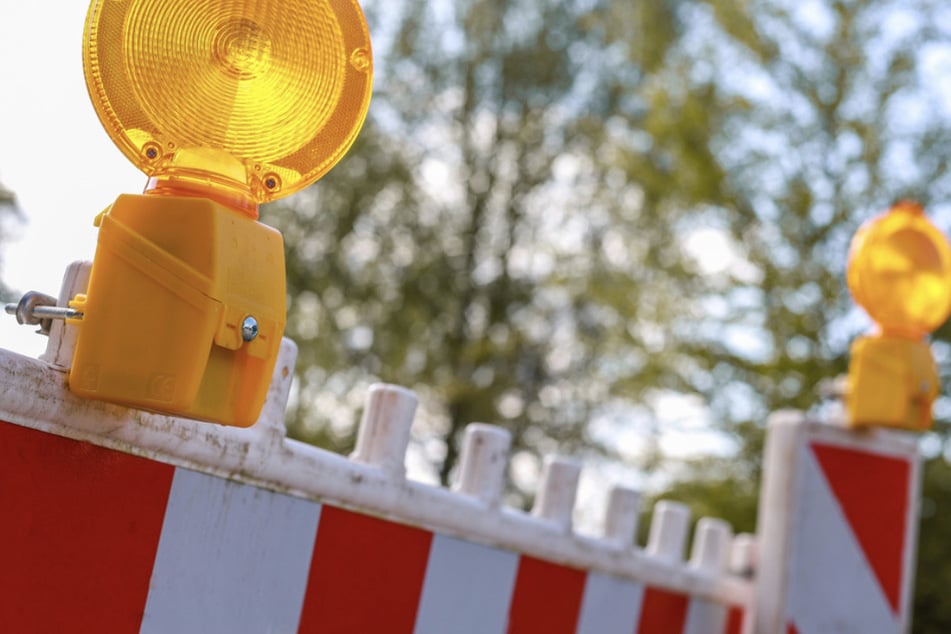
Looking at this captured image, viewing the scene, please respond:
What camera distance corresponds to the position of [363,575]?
1.77 meters

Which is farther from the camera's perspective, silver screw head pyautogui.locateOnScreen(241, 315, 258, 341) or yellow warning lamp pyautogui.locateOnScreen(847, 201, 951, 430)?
yellow warning lamp pyautogui.locateOnScreen(847, 201, 951, 430)

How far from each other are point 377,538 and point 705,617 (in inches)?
49.9

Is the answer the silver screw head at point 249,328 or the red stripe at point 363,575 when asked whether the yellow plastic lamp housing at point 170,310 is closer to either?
the silver screw head at point 249,328

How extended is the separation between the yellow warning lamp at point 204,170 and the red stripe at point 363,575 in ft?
1.43

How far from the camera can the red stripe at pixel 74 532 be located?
49.6 inches

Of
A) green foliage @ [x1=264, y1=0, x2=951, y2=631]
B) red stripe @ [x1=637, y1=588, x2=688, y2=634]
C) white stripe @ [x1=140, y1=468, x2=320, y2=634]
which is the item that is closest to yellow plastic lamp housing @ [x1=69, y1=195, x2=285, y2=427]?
white stripe @ [x1=140, y1=468, x2=320, y2=634]

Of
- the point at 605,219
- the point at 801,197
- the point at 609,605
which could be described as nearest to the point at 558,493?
the point at 609,605

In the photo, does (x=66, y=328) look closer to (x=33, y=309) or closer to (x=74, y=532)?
(x=33, y=309)

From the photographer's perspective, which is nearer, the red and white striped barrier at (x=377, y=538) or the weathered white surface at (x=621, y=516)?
the red and white striped barrier at (x=377, y=538)

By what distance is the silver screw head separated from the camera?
130 centimetres

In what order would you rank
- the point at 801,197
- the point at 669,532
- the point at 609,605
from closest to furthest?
the point at 609,605 < the point at 669,532 < the point at 801,197

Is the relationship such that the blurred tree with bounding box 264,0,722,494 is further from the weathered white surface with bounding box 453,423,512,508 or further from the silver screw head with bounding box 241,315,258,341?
the silver screw head with bounding box 241,315,258,341

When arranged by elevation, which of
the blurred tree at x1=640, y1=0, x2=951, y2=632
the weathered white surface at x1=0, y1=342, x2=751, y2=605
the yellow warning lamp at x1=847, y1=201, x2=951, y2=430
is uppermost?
the blurred tree at x1=640, y1=0, x2=951, y2=632

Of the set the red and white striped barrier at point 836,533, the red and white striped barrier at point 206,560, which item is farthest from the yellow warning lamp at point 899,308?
the red and white striped barrier at point 206,560
